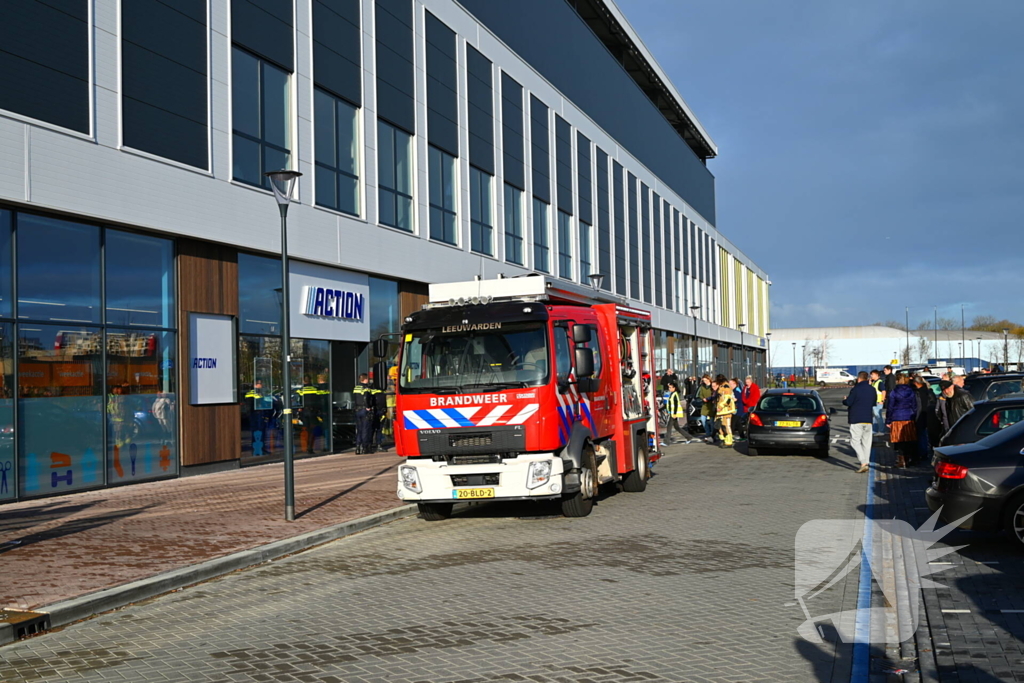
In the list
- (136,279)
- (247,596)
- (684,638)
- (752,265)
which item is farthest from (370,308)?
(752,265)

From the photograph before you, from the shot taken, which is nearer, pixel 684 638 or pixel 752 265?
pixel 684 638

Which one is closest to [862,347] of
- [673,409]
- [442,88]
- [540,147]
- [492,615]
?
[540,147]

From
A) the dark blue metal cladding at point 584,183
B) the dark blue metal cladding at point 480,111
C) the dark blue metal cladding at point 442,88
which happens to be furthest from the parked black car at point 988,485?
the dark blue metal cladding at point 584,183

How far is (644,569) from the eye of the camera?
900 centimetres

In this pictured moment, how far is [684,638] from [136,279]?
1350cm

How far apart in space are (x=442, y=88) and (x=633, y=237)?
23126mm

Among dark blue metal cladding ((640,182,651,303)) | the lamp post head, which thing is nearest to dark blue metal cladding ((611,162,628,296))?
dark blue metal cladding ((640,182,651,303))

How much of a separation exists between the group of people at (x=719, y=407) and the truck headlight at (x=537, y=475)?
1341cm

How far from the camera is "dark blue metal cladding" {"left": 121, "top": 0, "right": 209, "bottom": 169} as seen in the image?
16.6 metres

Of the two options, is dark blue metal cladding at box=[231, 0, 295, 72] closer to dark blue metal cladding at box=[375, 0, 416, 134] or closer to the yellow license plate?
dark blue metal cladding at box=[375, 0, 416, 134]

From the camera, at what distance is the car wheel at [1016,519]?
930cm

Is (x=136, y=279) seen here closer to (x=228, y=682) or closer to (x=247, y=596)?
(x=247, y=596)

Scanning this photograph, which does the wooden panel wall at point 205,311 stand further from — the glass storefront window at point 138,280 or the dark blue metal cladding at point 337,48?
the dark blue metal cladding at point 337,48

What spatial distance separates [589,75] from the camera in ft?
146
